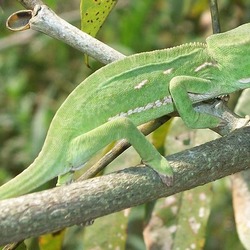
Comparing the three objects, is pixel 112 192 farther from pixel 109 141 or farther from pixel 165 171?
pixel 109 141

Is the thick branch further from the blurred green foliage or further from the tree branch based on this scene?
the blurred green foliage

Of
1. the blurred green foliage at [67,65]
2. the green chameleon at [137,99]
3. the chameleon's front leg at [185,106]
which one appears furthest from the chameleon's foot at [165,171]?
the blurred green foliage at [67,65]

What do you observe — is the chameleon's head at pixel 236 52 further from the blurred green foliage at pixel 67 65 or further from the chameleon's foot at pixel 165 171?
the blurred green foliage at pixel 67 65

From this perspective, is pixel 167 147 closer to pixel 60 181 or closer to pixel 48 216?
pixel 60 181

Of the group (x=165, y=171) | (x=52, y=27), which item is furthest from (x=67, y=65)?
(x=165, y=171)

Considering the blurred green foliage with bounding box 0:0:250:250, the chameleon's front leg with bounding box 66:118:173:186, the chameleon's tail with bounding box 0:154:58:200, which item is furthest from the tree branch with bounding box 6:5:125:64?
the blurred green foliage with bounding box 0:0:250:250

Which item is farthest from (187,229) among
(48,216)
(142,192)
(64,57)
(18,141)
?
(64,57)

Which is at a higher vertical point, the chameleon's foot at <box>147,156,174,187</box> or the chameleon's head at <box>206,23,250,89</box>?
the chameleon's foot at <box>147,156,174,187</box>
